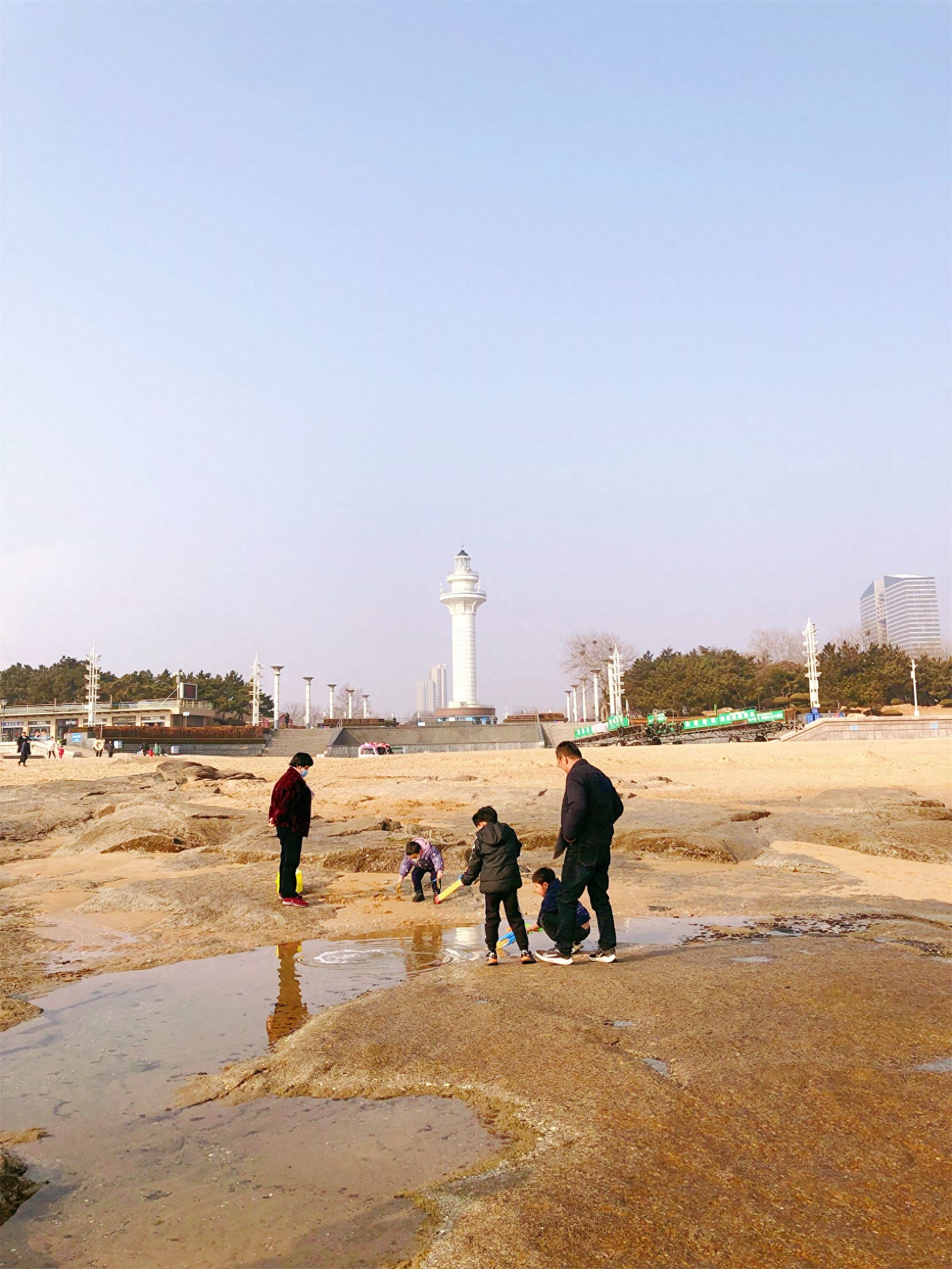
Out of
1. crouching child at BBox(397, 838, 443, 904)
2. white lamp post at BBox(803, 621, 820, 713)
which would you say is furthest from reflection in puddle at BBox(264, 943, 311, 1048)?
white lamp post at BBox(803, 621, 820, 713)

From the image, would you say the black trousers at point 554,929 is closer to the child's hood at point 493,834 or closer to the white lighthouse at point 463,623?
the child's hood at point 493,834

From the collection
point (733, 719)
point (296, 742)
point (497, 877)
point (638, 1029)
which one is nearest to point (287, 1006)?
point (497, 877)

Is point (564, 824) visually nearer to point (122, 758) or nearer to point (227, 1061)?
point (227, 1061)

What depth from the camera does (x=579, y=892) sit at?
697cm

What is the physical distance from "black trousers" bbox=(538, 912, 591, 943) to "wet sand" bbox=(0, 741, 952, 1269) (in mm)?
397

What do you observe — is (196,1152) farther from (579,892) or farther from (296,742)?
(296,742)

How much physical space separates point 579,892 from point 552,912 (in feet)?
1.02

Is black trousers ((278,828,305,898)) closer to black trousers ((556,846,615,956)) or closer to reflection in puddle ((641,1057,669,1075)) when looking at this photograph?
black trousers ((556,846,615,956))

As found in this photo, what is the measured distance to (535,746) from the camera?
51906 mm

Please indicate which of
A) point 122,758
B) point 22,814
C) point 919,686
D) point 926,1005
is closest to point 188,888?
point 926,1005

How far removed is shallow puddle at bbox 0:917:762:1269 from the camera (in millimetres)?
2984

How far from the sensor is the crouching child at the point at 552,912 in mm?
7023

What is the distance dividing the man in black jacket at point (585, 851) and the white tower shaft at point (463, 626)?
71.0m

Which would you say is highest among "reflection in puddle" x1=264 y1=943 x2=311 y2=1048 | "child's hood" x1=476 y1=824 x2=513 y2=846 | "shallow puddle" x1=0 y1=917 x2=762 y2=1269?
→ "child's hood" x1=476 y1=824 x2=513 y2=846
